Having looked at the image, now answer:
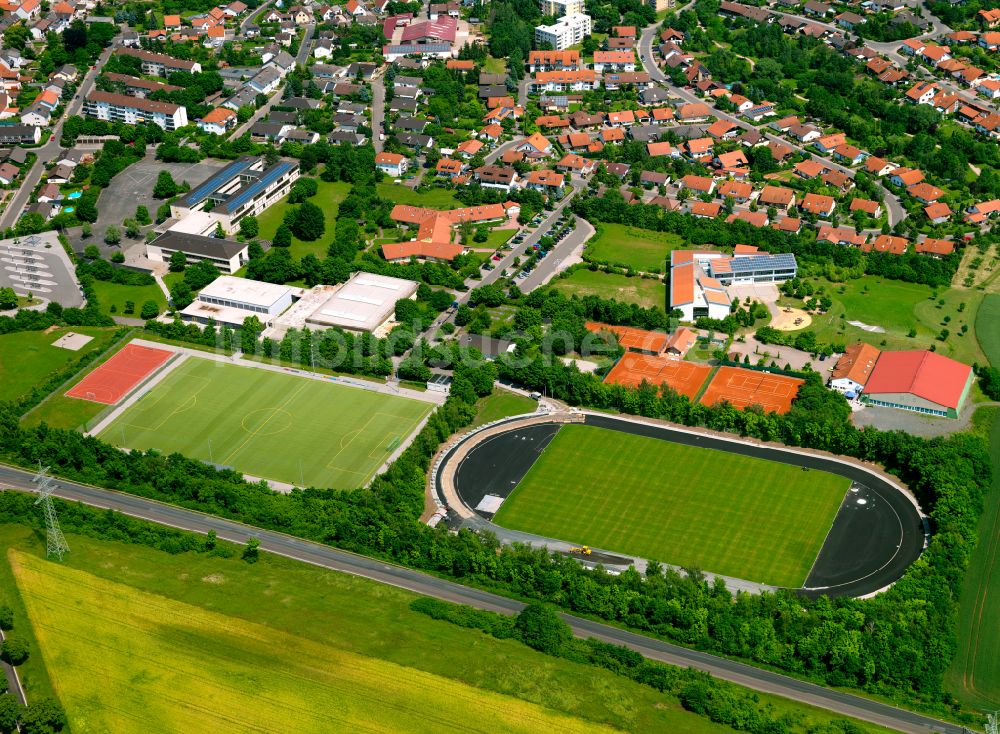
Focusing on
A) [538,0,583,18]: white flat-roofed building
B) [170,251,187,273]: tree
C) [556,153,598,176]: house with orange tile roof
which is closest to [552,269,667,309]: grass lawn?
[556,153,598,176]: house with orange tile roof

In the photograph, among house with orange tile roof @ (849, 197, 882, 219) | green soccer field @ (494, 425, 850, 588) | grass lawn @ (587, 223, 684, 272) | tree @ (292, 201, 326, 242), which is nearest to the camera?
green soccer field @ (494, 425, 850, 588)

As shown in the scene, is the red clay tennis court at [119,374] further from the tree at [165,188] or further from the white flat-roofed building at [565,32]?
the white flat-roofed building at [565,32]

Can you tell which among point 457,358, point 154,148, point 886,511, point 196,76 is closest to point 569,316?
point 457,358

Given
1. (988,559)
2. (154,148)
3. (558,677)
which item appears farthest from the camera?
(154,148)

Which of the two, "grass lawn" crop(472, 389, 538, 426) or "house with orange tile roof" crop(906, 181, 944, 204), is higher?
"house with orange tile roof" crop(906, 181, 944, 204)

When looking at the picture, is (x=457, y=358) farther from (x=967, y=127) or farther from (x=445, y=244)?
(x=967, y=127)

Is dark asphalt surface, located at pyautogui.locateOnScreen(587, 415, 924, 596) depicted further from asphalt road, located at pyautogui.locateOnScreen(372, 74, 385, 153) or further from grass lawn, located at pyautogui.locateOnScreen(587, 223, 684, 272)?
asphalt road, located at pyautogui.locateOnScreen(372, 74, 385, 153)

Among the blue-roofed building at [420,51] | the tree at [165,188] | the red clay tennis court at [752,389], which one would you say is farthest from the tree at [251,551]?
the blue-roofed building at [420,51]
